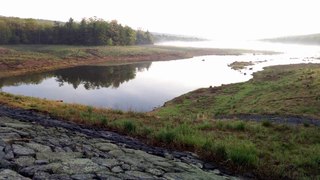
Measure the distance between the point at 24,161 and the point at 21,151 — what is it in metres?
0.88

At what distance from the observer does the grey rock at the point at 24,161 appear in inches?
373

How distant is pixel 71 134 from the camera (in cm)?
1380

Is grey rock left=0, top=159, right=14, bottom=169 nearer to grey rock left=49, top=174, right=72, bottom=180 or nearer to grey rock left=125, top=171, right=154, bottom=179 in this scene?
grey rock left=49, top=174, right=72, bottom=180

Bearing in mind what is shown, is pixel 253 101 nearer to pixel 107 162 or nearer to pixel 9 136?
pixel 107 162

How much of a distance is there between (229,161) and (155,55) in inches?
4649

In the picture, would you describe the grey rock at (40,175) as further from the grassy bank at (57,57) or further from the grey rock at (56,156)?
the grassy bank at (57,57)

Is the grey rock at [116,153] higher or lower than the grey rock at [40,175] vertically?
lower

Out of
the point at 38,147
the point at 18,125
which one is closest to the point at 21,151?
the point at 38,147

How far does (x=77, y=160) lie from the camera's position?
10.3 metres

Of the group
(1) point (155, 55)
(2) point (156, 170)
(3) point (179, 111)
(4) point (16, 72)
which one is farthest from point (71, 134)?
(1) point (155, 55)

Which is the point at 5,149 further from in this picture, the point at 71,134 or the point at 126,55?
the point at 126,55

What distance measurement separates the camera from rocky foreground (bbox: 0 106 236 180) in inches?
365

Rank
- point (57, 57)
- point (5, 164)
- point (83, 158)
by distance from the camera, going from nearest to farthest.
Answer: point (5, 164)
point (83, 158)
point (57, 57)

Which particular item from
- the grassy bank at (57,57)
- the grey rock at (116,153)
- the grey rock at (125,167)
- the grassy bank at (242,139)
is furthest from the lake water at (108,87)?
the grey rock at (125,167)
